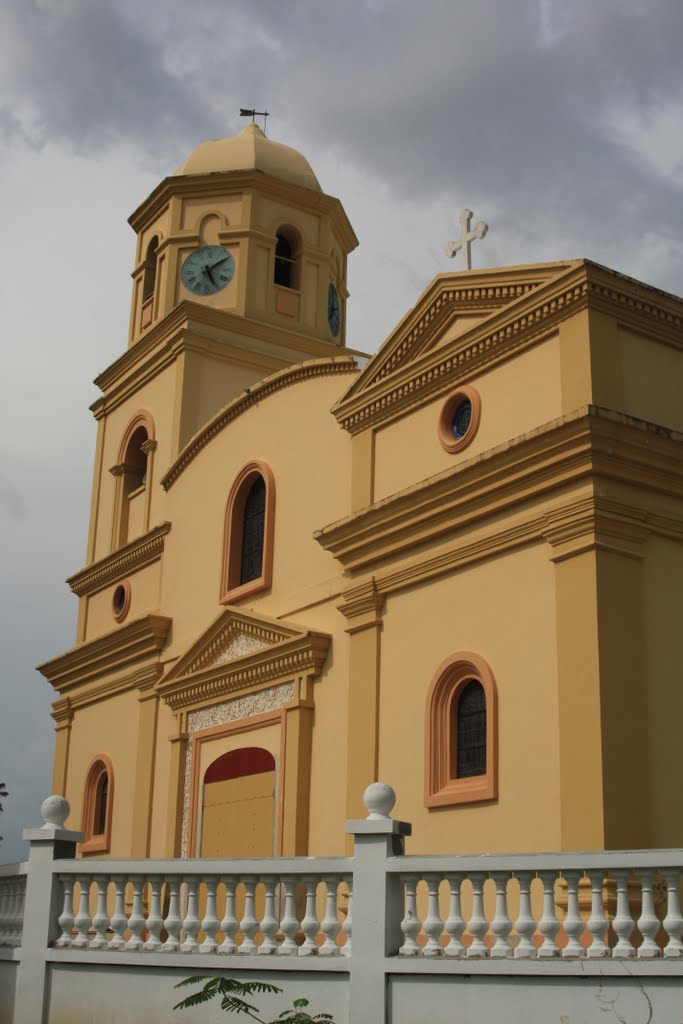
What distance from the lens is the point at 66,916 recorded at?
10688 millimetres

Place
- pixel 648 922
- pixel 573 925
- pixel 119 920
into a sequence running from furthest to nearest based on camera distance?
1. pixel 119 920
2. pixel 573 925
3. pixel 648 922

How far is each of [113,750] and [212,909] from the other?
10.8m

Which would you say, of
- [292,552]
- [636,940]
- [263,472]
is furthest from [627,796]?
[263,472]

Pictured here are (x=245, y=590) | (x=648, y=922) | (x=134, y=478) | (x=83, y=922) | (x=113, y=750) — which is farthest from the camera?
(x=134, y=478)

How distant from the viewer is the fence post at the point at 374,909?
28.8 feet

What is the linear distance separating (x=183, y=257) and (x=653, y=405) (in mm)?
11533

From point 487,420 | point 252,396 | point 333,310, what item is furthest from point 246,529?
point 333,310

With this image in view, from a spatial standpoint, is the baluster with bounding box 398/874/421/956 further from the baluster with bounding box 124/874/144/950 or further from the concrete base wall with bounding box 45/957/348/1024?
the baluster with bounding box 124/874/144/950

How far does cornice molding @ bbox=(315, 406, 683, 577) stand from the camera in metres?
11.8

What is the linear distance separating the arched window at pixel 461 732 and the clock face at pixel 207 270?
10654 mm

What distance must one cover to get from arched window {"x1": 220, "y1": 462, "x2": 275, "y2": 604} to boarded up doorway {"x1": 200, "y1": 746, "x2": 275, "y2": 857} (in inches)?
83.9

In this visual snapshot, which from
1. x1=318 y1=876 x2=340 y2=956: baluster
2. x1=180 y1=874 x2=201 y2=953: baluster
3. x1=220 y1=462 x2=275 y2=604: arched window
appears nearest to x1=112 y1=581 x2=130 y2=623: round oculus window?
x1=220 y1=462 x2=275 y2=604: arched window

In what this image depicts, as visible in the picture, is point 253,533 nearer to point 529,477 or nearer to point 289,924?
point 529,477

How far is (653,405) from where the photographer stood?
1258 cm
